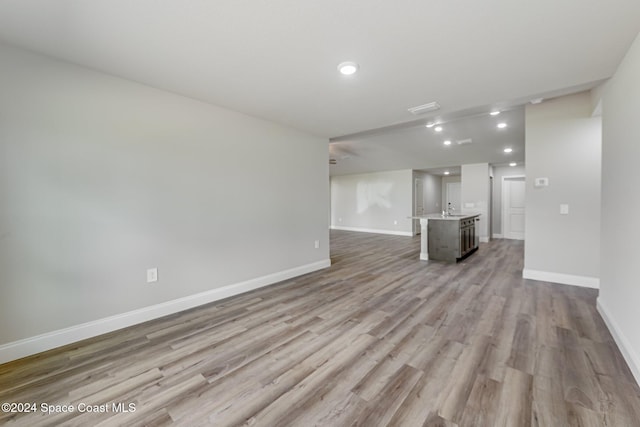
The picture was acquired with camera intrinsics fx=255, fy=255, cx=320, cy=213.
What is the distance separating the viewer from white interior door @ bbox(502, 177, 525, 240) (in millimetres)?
7883

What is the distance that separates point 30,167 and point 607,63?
4.91 m

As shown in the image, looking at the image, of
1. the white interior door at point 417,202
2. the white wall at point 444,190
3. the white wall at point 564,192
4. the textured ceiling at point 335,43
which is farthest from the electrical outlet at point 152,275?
the white wall at point 444,190

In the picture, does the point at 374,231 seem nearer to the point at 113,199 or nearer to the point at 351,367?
the point at 351,367

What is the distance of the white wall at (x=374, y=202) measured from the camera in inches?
362

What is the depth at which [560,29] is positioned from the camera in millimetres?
1755

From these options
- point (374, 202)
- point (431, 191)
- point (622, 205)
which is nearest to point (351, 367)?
point (622, 205)

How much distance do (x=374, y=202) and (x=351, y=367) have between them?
8448mm

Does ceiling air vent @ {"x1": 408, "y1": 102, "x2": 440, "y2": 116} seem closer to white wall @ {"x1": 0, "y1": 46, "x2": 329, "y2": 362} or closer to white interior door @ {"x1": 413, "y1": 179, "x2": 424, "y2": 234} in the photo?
white wall @ {"x1": 0, "y1": 46, "x2": 329, "y2": 362}

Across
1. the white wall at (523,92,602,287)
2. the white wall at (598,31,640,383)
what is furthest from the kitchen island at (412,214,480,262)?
the white wall at (598,31,640,383)

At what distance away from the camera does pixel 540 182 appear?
3814 mm

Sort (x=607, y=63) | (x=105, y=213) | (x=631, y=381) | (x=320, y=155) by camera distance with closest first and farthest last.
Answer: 1. (x=631, y=381)
2. (x=607, y=63)
3. (x=105, y=213)
4. (x=320, y=155)

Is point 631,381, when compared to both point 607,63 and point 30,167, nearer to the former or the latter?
point 607,63

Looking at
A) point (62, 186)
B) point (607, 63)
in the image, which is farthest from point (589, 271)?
point (62, 186)

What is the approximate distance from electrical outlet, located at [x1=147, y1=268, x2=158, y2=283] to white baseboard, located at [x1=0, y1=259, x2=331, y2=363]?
0.92ft
